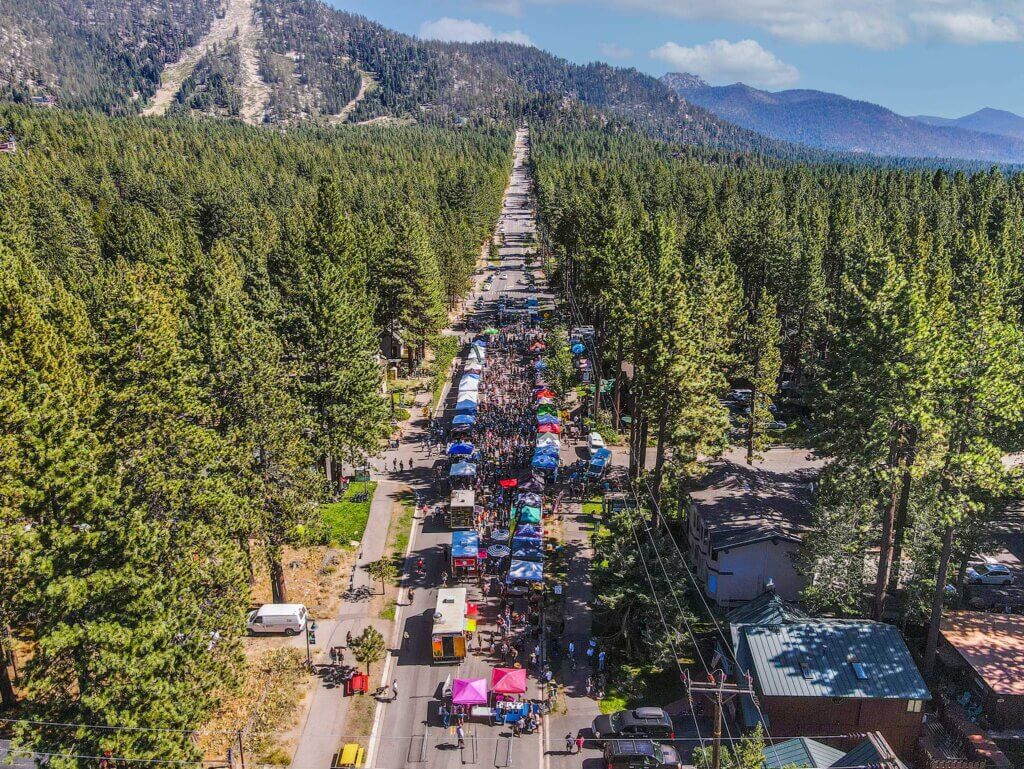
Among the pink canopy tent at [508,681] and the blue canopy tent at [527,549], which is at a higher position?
the blue canopy tent at [527,549]

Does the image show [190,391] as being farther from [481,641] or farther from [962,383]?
[962,383]

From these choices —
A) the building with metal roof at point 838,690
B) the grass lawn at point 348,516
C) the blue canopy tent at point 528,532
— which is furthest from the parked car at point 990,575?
the grass lawn at point 348,516

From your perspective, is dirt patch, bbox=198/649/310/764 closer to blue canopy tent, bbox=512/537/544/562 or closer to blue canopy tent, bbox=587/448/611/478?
blue canopy tent, bbox=512/537/544/562

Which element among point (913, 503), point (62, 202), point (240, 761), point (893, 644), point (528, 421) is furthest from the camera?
point (62, 202)

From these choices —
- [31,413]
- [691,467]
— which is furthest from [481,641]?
[31,413]

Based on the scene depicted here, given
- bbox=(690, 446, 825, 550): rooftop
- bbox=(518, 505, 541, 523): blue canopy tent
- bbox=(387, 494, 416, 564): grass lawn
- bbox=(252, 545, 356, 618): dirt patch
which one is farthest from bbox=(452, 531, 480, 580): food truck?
bbox=(690, 446, 825, 550): rooftop

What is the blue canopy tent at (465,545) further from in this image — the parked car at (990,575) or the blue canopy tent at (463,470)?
the parked car at (990,575)
